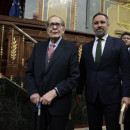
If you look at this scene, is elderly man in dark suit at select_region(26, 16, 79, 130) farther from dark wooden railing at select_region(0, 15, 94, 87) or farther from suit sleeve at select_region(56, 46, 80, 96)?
dark wooden railing at select_region(0, 15, 94, 87)

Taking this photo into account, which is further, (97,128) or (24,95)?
(24,95)

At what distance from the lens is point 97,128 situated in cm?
171

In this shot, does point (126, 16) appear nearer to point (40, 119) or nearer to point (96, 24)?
point (96, 24)

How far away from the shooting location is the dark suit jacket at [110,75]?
163cm

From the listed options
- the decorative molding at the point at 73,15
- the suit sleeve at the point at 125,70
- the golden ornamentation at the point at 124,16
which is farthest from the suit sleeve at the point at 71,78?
the golden ornamentation at the point at 124,16

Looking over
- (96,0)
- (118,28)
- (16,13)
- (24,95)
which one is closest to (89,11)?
(96,0)

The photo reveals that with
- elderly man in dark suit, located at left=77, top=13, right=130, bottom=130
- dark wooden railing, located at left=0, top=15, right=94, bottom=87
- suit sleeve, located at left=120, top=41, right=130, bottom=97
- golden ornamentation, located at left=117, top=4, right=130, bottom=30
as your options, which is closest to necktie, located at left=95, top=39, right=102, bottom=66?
elderly man in dark suit, located at left=77, top=13, right=130, bottom=130

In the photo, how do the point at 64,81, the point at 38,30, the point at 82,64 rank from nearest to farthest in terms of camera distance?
1. the point at 64,81
2. the point at 82,64
3. the point at 38,30

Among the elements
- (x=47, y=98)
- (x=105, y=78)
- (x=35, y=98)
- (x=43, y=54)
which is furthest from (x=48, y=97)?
(x=105, y=78)

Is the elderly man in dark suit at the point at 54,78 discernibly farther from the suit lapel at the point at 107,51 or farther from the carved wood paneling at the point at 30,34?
the carved wood paneling at the point at 30,34

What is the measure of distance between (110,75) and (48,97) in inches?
24.0

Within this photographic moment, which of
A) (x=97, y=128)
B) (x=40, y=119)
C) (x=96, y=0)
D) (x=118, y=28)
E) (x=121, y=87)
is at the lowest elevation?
(x=97, y=128)

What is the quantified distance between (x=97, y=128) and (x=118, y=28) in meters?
6.97

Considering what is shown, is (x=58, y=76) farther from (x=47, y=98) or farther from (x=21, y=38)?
(x=21, y=38)
